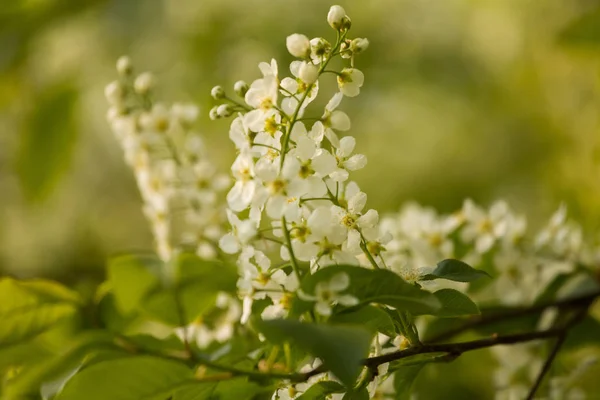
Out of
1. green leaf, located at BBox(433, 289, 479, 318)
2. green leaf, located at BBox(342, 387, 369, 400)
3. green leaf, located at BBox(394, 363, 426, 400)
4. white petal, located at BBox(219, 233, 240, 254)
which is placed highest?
white petal, located at BBox(219, 233, 240, 254)

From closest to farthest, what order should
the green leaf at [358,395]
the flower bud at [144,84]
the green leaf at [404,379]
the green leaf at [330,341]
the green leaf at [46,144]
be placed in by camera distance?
the green leaf at [330,341] → the green leaf at [358,395] → the green leaf at [404,379] → the flower bud at [144,84] → the green leaf at [46,144]

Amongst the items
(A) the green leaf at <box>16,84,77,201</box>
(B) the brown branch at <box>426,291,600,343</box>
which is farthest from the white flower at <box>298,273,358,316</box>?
(A) the green leaf at <box>16,84,77,201</box>

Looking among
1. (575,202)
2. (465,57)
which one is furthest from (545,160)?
(575,202)

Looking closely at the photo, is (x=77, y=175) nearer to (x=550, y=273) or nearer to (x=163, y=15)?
(x=163, y=15)

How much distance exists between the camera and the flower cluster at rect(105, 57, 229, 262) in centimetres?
104

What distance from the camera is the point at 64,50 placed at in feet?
5.64

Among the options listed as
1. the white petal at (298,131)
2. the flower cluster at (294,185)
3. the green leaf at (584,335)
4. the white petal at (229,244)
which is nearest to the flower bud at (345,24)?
the flower cluster at (294,185)

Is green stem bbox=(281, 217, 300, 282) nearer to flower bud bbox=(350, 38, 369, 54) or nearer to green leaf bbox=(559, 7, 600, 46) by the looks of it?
flower bud bbox=(350, 38, 369, 54)

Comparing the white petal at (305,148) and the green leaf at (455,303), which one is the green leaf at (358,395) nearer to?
the green leaf at (455,303)

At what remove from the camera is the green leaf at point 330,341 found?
0.45 metres

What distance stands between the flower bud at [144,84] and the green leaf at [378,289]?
0.56m

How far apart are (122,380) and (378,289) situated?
0.20 metres

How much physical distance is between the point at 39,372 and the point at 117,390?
0.06 metres

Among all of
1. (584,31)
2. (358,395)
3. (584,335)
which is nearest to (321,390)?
(358,395)
